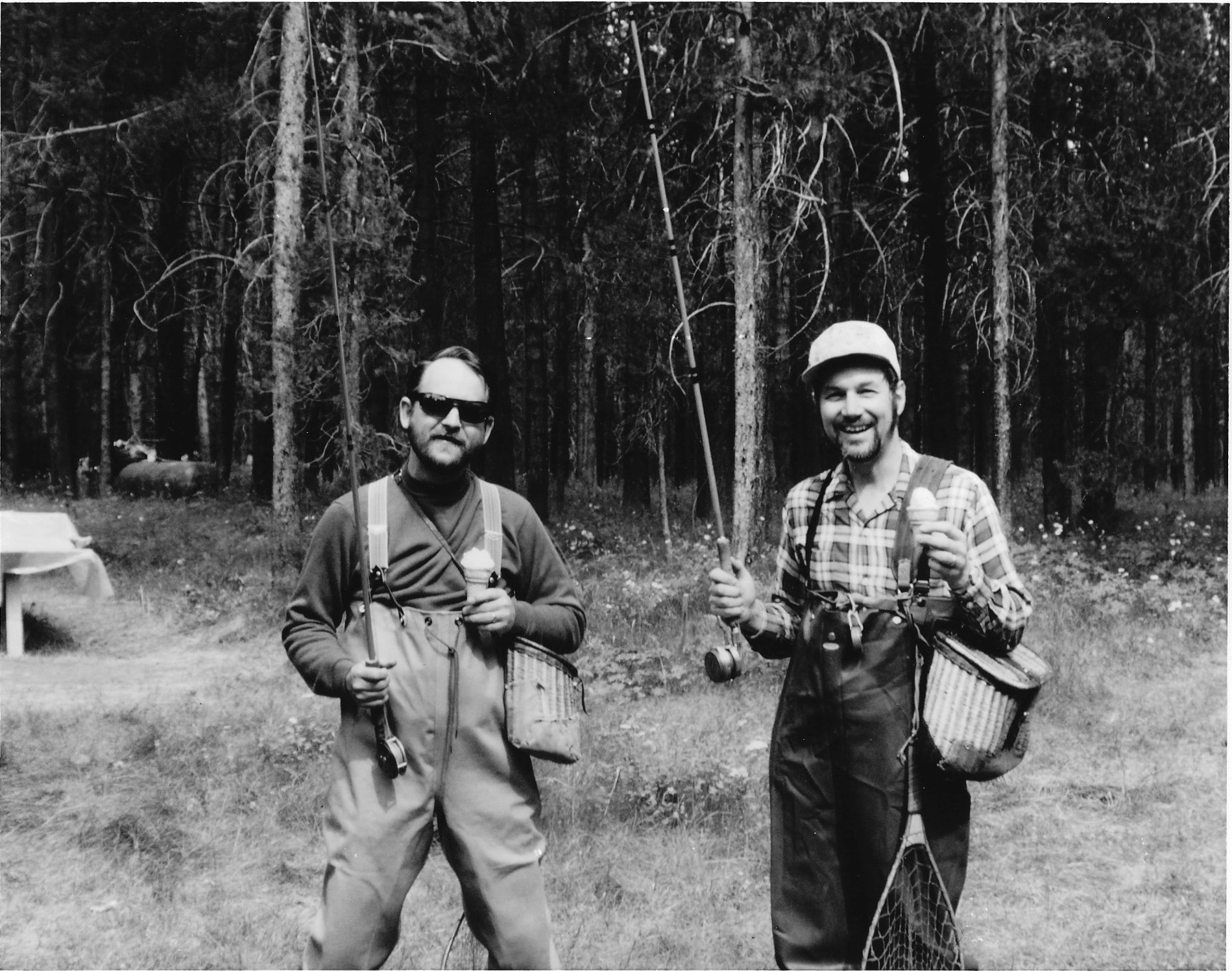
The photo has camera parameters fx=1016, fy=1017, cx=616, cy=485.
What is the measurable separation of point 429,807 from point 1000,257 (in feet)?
35.5

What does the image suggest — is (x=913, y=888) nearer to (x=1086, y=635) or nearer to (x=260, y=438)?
(x=1086, y=635)

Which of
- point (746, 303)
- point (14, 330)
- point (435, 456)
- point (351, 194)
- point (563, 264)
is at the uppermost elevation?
point (351, 194)

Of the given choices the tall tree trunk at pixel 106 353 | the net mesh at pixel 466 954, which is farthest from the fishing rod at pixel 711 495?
the tall tree trunk at pixel 106 353

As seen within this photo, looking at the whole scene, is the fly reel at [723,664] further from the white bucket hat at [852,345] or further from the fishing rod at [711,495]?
the white bucket hat at [852,345]

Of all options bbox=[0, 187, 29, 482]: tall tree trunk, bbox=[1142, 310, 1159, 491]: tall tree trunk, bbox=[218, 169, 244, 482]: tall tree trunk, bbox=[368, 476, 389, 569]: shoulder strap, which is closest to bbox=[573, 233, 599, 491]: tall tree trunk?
bbox=[218, 169, 244, 482]: tall tree trunk

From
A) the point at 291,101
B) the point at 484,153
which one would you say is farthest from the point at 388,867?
the point at 484,153

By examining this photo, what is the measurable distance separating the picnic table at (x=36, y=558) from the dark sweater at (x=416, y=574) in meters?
7.28

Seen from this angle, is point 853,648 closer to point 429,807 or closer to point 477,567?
point 477,567

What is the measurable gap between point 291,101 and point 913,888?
37.0ft

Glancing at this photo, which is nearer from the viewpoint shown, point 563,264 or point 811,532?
→ point 811,532

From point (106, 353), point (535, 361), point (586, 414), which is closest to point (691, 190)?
point (535, 361)

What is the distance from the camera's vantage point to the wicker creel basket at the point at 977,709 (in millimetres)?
2607

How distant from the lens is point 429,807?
8.98 ft

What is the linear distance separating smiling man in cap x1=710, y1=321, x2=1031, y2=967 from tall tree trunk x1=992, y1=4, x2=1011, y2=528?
939cm
